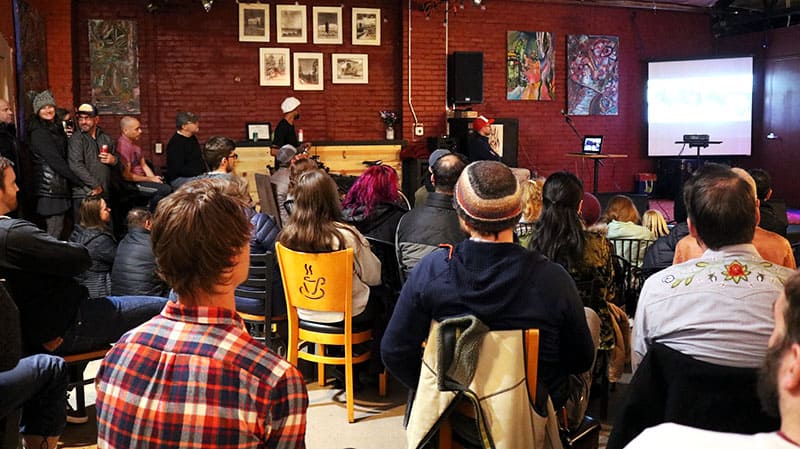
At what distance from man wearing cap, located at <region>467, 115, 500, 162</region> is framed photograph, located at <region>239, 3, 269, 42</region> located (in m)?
3.15

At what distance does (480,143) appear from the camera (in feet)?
31.5

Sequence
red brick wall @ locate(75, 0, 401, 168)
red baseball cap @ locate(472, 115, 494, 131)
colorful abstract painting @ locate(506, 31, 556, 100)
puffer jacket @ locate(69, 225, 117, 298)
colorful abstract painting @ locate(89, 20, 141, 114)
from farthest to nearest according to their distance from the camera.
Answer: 1. colorful abstract painting @ locate(506, 31, 556, 100)
2. red baseball cap @ locate(472, 115, 494, 131)
3. red brick wall @ locate(75, 0, 401, 168)
4. colorful abstract painting @ locate(89, 20, 141, 114)
5. puffer jacket @ locate(69, 225, 117, 298)

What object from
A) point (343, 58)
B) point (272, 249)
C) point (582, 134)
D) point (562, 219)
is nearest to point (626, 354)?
point (562, 219)

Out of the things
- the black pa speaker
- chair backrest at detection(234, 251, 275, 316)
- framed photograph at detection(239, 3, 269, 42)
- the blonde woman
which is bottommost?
chair backrest at detection(234, 251, 275, 316)

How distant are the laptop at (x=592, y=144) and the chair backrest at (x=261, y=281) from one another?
304 inches

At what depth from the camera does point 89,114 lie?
22.8 feet

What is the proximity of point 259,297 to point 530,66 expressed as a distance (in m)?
8.12

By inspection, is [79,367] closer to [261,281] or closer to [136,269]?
[136,269]

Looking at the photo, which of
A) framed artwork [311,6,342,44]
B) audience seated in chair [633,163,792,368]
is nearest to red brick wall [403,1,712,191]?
framed artwork [311,6,342,44]

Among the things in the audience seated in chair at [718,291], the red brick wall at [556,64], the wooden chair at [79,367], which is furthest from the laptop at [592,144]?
the audience seated in chair at [718,291]

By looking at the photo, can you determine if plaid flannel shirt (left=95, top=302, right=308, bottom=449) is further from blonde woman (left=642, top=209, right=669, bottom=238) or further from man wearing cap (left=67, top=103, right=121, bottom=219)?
man wearing cap (left=67, top=103, right=121, bottom=219)

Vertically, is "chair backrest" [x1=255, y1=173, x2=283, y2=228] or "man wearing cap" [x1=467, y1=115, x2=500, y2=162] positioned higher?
"man wearing cap" [x1=467, y1=115, x2=500, y2=162]

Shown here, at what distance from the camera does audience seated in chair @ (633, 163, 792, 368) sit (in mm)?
1854

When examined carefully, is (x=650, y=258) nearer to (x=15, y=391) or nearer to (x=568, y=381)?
(x=568, y=381)
